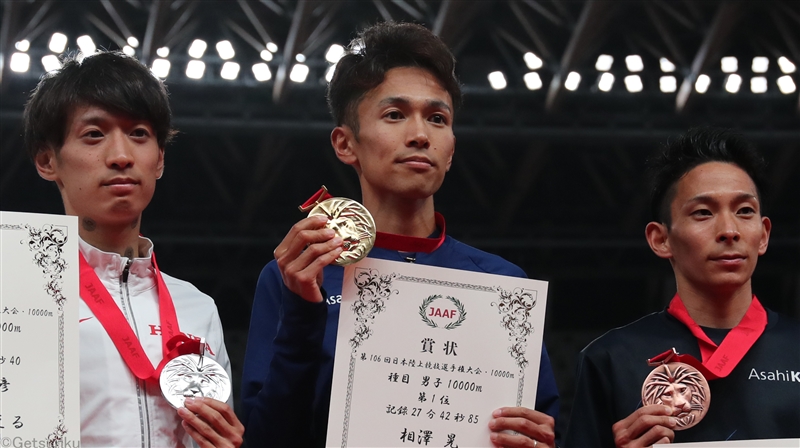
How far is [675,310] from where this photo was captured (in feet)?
7.83

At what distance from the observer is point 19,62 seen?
7629 millimetres

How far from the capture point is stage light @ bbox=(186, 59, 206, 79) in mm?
8023

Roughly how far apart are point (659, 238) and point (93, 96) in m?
1.54

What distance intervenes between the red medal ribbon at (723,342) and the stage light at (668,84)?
629cm

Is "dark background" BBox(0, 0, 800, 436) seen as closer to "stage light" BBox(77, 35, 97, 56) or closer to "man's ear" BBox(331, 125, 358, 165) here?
"stage light" BBox(77, 35, 97, 56)

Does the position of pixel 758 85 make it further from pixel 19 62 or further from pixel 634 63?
pixel 19 62

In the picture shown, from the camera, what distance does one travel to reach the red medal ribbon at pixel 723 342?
2.14 metres

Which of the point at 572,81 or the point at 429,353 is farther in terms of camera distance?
the point at 572,81

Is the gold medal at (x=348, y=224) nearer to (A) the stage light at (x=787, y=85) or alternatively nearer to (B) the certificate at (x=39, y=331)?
(B) the certificate at (x=39, y=331)

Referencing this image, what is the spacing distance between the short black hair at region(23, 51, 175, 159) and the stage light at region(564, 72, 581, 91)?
6.33m

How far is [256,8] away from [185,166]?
279 centimetres

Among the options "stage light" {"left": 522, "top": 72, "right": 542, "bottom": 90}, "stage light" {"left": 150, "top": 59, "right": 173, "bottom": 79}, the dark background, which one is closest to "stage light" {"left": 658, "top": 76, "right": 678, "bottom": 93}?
the dark background

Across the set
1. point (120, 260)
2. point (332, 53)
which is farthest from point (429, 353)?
point (332, 53)

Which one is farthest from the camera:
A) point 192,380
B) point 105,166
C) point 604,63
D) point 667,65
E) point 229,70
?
point 604,63
